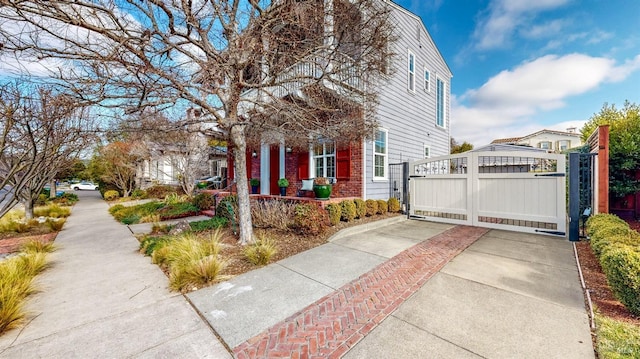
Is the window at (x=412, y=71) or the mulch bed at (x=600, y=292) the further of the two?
the window at (x=412, y=71)

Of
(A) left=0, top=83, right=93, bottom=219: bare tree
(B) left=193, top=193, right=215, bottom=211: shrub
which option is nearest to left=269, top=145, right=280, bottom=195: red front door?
(B) left=193, top=193, right=215, bottom=211: shrub

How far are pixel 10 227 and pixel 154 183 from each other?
12.5m

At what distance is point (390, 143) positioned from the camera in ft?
30.4

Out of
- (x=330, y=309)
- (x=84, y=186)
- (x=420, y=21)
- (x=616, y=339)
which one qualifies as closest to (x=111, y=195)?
(x=84, y=186)

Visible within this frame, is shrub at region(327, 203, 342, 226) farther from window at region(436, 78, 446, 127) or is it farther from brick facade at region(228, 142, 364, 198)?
window at region(436, 78, 446, 127)

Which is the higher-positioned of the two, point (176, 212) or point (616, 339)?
point (176, 212)

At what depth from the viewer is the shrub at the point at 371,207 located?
7.82 metres

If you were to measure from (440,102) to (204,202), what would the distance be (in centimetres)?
1340

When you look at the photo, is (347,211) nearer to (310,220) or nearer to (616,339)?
(310,220)

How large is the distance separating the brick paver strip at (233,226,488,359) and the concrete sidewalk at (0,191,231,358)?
0.48 meters

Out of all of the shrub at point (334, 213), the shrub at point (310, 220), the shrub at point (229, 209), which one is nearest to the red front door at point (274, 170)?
the shrub at point (229, 209)

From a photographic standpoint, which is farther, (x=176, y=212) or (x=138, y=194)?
(x=138, y=194)

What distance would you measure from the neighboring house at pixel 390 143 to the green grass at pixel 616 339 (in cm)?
591

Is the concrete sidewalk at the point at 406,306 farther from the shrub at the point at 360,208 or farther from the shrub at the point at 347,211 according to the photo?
the shrub at the point at 360,208
